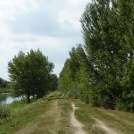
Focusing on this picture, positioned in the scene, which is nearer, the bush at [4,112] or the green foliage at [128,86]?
the bush at [4,112]

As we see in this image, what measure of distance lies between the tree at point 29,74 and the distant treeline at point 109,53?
1009 inches

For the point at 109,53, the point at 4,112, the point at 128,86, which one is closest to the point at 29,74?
the point at 109,53

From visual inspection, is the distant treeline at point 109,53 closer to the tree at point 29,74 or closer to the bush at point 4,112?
the bush at point 4,112

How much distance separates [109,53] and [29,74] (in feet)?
105

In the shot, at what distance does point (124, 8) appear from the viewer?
28594 mm

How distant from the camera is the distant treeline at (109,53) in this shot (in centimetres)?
2831

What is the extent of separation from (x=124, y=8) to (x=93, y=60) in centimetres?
832

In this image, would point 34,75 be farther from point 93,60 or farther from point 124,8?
point 124,8

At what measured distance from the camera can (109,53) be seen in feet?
106

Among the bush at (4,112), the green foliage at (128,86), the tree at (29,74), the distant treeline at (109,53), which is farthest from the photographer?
the tree at (29,74)

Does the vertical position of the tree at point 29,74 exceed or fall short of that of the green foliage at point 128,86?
it exceeds it

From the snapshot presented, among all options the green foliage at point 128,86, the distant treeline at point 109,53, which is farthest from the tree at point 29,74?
the green foliage at point 128,86

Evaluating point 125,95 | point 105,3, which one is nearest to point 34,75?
point 105,3

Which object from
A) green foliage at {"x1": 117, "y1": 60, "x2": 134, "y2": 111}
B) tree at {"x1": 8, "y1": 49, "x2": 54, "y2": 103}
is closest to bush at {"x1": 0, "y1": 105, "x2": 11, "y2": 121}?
green foliage at {"x1": 117, "y1": 60, "x2": 134, "y2": 111}
